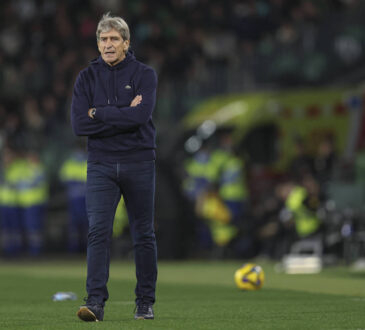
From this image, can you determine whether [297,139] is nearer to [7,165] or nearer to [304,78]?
[304,78]

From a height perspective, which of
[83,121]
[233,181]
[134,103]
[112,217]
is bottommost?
[233,181]

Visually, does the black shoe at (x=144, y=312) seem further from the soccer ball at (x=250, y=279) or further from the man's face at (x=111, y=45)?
the soccer ball at (x=250, y=279)

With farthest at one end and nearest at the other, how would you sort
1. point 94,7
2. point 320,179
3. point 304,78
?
point 94,7, point 304,78, point 320,179

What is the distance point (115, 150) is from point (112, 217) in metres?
0.50

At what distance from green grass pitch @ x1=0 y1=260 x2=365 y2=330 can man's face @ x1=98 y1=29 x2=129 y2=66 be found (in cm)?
196

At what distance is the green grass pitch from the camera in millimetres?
8641

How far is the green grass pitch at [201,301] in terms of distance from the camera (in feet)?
28.3

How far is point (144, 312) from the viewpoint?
8812 mm

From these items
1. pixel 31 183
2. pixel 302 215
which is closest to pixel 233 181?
pixel 302 215

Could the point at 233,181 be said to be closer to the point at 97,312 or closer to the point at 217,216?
the point at 217,216

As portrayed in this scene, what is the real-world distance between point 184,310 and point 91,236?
1722 mm

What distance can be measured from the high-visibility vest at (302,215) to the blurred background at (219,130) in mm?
22

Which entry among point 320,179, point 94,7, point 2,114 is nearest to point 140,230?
point 320,179

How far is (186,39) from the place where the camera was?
27875mm
